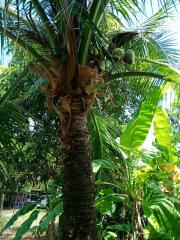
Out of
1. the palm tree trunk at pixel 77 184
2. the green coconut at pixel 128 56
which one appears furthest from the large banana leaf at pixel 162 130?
the palm tree trunk at pixel 77 184

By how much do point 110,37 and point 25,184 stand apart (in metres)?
5.68

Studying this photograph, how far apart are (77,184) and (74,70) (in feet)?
3.61

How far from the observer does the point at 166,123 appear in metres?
4.62

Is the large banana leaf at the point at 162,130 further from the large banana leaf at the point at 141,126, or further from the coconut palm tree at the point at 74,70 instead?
the coconut palm tree at the point at 74,70

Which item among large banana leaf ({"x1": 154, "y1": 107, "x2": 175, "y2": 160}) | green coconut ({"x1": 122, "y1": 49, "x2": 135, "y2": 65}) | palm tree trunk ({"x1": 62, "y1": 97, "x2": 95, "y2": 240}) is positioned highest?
green coconut ({"x1": 122, "y1": 49, "x2": 135, "y2": 65})

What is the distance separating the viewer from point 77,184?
371 cm

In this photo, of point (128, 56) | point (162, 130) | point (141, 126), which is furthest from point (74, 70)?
point (162, 130)

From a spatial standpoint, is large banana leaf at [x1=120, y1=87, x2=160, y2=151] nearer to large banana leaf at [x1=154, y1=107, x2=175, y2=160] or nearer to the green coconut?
large banana leaf at [x1=154, y1=107, x2=175, y2=160]

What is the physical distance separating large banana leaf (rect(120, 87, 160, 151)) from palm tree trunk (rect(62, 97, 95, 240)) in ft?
2.38

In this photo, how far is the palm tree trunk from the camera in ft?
11.8

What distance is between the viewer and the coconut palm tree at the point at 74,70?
12.0 feet

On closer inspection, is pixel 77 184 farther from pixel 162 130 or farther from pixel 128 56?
pixel 128 56

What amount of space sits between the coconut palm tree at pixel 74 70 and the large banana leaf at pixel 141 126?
0.31 metres

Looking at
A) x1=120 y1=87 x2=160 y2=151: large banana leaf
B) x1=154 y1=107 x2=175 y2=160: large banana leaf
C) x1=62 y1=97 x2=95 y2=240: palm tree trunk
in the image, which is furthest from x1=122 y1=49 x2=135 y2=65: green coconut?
x1=62 y1=97 x2=95 y2=240: palm tree trunk
